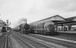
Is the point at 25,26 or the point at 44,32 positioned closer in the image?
the point at 44,32

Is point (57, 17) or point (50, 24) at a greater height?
point (57, 17)

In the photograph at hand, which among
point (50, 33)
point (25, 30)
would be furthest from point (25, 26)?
point (50, 33)

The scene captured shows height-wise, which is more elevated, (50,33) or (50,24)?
Answer: (50,24)

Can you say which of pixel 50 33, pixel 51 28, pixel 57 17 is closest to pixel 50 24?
pixel 51 28

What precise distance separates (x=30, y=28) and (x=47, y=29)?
11.8 meters

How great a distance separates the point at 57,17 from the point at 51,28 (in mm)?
12798

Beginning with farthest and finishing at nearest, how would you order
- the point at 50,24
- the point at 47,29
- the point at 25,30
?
the point at 25,30 → the point at 47,29 → the point at 50,24

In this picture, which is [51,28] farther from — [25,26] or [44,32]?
[25,26]

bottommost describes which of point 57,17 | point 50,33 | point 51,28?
point 50,33

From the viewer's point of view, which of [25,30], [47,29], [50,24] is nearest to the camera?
[50,24]

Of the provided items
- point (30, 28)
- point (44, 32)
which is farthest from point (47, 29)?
point (30, 28)

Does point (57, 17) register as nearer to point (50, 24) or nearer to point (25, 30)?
point (50, 24)

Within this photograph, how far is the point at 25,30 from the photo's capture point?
30.8m

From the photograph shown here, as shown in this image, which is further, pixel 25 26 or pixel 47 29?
pixel 25 26
